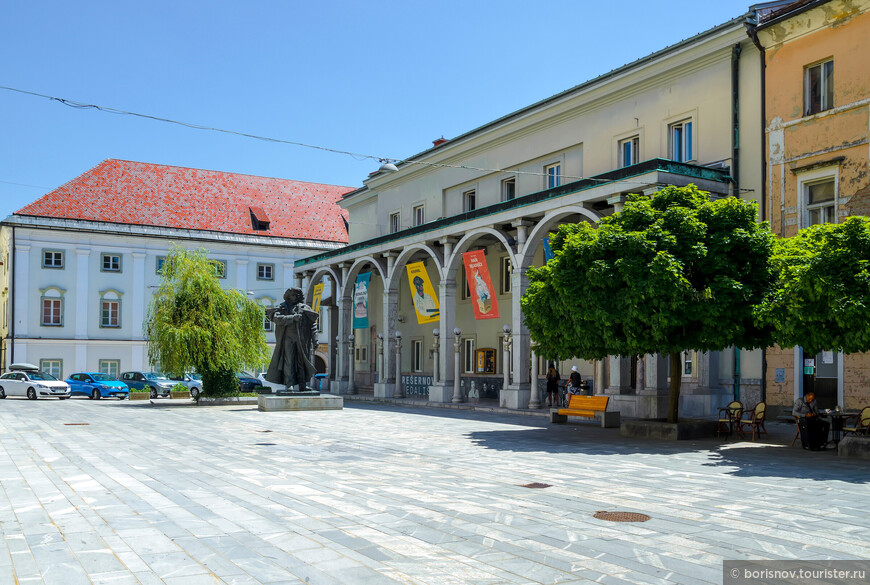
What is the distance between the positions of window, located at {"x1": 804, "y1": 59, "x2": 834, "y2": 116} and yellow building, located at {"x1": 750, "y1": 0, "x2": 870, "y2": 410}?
3 cm

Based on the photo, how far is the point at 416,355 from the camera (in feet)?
142

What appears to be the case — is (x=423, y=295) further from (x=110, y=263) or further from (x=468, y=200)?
(x=110, y=263)

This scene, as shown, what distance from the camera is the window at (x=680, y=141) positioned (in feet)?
86.4

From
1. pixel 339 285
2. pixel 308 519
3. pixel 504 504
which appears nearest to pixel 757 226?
pixel 504 504

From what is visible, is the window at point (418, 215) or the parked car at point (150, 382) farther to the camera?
the parked car at point (150, 382)

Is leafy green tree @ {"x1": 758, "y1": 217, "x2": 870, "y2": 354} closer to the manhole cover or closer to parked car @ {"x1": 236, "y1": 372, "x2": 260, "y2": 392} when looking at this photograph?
the manhole cover

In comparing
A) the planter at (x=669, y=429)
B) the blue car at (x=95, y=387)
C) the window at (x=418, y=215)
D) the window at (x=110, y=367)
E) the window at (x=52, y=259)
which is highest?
the window at (x=418, y=215)

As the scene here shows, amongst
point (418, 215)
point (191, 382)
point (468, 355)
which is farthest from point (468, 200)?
point (191, 382)

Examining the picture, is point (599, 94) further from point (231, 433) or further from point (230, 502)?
point (230, 502)

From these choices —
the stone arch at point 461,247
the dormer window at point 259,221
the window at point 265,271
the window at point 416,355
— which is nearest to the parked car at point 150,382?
the window at point 416,355

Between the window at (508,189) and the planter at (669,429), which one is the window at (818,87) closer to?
the planter at (669,429)

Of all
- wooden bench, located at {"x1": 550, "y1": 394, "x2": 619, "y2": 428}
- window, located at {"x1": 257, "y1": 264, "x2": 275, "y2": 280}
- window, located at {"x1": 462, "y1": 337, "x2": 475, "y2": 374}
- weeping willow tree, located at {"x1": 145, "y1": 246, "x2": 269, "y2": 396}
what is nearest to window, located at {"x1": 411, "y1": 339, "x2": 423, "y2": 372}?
window, located at {"x1": 462, "y1": 337, "x2": 475, "y2": 374}

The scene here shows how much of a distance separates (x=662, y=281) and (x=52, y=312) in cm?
4602

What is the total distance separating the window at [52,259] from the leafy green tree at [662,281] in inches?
1695
